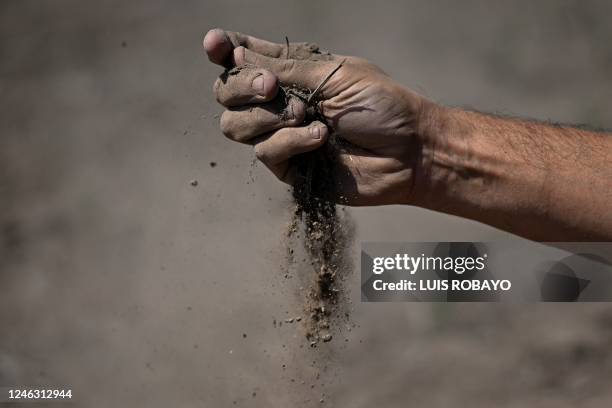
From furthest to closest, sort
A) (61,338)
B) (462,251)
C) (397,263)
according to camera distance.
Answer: (61,338), (462,251), (397,263)

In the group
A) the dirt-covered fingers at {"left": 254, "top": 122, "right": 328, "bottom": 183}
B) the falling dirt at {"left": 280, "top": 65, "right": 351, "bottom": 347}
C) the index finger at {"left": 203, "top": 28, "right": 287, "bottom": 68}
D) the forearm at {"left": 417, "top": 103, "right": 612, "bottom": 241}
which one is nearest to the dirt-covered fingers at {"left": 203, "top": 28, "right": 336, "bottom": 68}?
the index finger at {"left": 203, "top": 28, "right": 287, "bottom": 68}

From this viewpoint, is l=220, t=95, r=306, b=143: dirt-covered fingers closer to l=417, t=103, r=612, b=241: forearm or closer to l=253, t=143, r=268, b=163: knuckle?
l=253, t=143, r=268, b=163: knuckle

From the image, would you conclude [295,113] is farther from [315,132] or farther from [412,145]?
[412,145]

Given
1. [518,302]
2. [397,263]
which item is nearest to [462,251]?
[397,263]

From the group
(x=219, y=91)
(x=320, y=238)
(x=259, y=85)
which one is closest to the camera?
(x=259, y=85)

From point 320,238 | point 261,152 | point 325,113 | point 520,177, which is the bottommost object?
point 320,238

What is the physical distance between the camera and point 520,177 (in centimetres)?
244

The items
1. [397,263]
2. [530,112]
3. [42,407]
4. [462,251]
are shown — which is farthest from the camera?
[530,112]

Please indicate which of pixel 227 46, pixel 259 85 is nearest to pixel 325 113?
pixel 259 85

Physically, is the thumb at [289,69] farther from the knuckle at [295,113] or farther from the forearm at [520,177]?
the forearm at [520,177]

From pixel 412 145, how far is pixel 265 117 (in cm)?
53

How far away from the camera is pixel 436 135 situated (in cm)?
247

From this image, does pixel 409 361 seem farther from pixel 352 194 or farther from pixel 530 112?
pixel 352 194

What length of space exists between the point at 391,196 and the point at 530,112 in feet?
9.09
